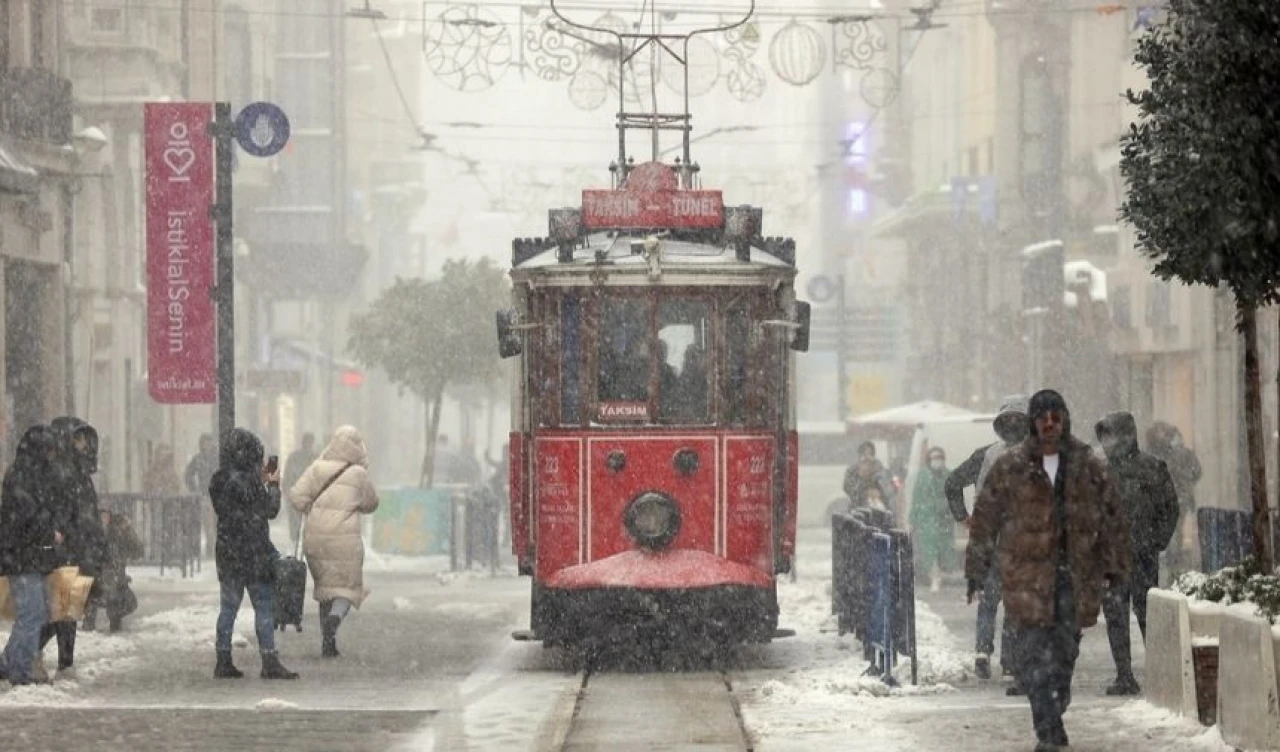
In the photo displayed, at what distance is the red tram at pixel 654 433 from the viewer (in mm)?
18531

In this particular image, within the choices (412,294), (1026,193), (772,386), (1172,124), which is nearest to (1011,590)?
(1172,124)

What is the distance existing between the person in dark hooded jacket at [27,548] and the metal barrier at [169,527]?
14058 mm

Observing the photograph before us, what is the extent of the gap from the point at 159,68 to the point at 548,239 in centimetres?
2212

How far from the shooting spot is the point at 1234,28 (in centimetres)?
1207

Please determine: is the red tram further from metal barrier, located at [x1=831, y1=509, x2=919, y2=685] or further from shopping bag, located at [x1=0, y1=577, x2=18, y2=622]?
shopping bag, located at [x1=0, y1=577, x2=18, y2=622]

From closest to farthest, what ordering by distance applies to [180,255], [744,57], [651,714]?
[651,714], [180,255], [744,57]

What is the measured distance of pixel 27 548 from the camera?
640 inches

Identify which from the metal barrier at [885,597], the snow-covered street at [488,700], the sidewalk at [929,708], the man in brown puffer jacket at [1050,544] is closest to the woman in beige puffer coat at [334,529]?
the snow-covered street at [488,700]

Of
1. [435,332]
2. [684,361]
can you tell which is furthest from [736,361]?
[435,332]

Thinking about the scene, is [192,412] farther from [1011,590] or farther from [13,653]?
[1011,590]

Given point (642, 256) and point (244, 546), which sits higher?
point (642, 256)

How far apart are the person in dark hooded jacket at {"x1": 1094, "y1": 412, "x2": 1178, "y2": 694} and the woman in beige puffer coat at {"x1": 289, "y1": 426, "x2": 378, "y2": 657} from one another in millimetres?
5754

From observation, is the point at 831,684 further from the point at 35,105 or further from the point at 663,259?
the point at 35,105

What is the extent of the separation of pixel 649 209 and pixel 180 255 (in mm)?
9821
